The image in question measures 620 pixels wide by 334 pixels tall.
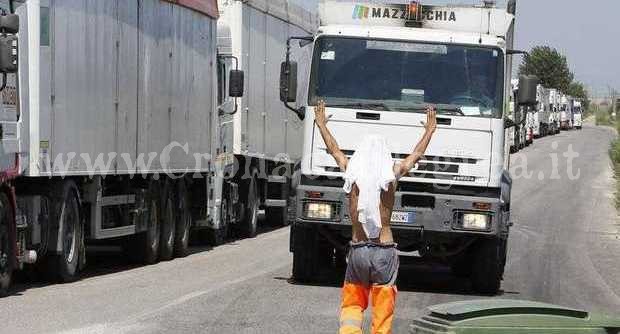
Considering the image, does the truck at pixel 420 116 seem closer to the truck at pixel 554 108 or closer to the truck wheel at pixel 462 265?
the truck wheel at pixel 462 265

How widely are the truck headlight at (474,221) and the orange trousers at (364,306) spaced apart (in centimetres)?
716

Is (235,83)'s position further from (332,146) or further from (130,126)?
(332,146)

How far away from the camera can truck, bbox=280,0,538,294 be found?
16250 mm

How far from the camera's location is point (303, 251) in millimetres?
16984

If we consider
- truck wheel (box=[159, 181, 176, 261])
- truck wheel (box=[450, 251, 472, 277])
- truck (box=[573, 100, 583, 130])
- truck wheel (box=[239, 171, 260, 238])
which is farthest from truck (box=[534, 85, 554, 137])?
truck wheel (box=[450, 251, 472, 277])

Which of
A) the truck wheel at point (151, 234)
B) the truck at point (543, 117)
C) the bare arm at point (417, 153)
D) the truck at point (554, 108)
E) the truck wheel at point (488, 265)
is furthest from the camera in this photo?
the truck at point (554, 108)

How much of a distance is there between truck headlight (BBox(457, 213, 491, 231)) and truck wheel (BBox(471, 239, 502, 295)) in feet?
→ 2.15

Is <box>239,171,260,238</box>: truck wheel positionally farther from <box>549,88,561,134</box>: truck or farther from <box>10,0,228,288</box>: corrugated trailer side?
<box>549,88,561,134</box>: truck

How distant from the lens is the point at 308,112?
1645cm

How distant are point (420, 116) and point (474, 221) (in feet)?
4.41

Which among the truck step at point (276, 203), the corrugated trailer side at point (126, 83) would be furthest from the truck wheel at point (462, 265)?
the truck step at point (276, 203)

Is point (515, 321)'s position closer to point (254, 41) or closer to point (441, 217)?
point (441, 217)

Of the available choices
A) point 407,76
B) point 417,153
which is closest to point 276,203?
point 407,76

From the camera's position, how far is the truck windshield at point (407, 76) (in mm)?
16453
